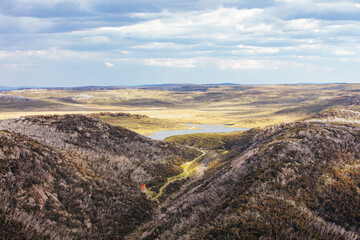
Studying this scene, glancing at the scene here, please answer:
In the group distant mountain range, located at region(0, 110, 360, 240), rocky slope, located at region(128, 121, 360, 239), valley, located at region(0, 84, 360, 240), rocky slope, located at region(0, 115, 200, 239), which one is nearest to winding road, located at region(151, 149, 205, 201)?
valley, located at region(0, 84, 360, 240)

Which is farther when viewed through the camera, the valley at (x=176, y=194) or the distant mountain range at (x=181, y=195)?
the valley at (x=176, y=194)

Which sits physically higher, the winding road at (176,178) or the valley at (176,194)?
the valley at (176,194)

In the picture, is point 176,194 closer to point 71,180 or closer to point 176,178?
point 176,178

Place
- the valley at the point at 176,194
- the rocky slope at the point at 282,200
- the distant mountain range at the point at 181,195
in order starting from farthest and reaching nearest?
1. the valley at the point at 176,194
2. the distant mountain range at the point at 181,195
3. the rocky slope at the point at 282,200

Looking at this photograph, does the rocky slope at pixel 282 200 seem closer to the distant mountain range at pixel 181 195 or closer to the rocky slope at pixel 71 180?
the distant mountain range at pixel 181 195

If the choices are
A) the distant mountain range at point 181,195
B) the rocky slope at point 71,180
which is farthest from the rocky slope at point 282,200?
the rocky slope at point 71,180

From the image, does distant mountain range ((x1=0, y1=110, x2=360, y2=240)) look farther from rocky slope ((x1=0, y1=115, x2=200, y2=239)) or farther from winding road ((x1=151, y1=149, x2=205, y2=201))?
winding road ((x1=151, y1=149, x2=205, y2=201))

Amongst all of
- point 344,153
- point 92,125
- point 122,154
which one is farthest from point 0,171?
point 344,153

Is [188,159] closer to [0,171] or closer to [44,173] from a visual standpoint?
[44,173]

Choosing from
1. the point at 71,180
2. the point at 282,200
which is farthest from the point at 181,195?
the point at 282,200

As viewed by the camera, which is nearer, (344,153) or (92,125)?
(344,153)

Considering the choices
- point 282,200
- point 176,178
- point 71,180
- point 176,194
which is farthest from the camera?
point 176,178
